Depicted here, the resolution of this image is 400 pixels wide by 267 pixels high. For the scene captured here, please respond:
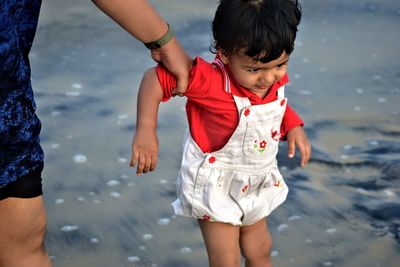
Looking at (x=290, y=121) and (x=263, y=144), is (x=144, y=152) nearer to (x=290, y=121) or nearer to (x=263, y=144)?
(x=263, y=144)

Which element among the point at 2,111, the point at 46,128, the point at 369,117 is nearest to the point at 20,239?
the point at 2,111

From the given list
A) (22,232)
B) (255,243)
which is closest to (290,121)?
(255,243)

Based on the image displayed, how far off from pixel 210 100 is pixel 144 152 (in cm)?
29

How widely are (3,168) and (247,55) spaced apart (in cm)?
79

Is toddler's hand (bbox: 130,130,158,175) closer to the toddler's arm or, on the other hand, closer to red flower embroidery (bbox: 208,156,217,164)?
the toddler's arm

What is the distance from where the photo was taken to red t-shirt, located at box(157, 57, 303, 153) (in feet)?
8.34

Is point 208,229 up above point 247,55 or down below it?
below

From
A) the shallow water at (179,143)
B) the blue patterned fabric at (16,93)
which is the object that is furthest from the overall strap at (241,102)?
the shallow water at (179,143)

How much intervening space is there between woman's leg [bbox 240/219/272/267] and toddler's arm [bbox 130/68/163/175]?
570mm

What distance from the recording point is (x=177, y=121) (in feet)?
15.4

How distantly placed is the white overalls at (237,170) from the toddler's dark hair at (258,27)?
0.23 metres

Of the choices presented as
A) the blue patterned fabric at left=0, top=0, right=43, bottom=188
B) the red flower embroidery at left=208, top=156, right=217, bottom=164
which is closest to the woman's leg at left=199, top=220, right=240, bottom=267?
the red flower embroidery at left=208, top=156, right=217, bottom=164

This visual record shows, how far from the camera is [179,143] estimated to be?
4.43 metres

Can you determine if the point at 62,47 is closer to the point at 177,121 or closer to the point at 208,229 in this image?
the point at 177,121
